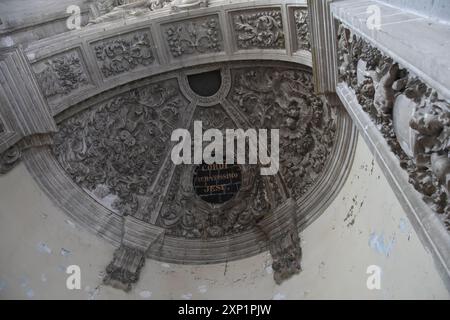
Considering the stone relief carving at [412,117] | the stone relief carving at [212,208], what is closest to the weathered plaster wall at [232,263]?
the stone relief carving at [212,208]

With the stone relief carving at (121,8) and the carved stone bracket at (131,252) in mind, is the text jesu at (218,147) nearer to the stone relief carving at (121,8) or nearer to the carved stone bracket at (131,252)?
the carved stone bracket at (131,252)

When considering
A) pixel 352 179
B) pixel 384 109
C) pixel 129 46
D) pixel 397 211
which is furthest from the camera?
pixel 129 46

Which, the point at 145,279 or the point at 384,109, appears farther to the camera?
the point at 145,279

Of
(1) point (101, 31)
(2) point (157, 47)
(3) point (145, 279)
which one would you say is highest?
(1) point (101, 31)

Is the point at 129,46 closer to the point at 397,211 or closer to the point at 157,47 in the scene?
the point at 157,47

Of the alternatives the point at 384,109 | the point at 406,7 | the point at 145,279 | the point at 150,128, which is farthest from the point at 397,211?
the point at 150,128

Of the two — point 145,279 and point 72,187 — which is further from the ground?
point 72,187

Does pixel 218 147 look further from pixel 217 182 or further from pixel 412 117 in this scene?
pixel 412 117
